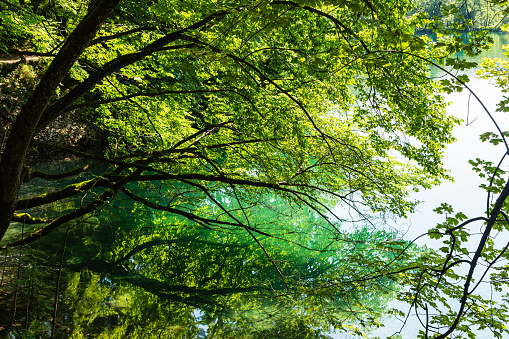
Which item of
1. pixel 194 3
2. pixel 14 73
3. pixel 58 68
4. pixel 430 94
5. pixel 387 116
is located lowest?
pixel 58 68

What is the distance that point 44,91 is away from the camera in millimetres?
3084

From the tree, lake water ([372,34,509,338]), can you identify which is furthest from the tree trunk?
lake water ([372,34,509,338])

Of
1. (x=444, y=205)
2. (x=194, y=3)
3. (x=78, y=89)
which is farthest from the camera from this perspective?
(x=194, y=3)

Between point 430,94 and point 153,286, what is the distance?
6598 millimetres

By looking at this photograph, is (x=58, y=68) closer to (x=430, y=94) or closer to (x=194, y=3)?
(x=194, y=3)

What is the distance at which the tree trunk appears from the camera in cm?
300

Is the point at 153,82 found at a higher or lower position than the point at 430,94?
higher

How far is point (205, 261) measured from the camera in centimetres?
927

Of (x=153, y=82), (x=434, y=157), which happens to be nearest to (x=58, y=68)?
(x=153, y=82)

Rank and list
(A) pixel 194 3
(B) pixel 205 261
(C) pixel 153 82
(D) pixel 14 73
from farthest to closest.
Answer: (D) pixel 14 73 → (B) pixel 205 261 → (C) pixel 153 82 → (A) pixel 194 3

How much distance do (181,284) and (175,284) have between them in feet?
0.45

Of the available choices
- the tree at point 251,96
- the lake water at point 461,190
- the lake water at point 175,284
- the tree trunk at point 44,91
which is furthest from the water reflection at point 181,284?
the lake water at point 461,190

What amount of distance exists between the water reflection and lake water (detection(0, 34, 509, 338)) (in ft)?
0.08

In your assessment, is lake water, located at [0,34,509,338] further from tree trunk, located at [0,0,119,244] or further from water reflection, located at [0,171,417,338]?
tree trunk, located at [0,0,119,244]
